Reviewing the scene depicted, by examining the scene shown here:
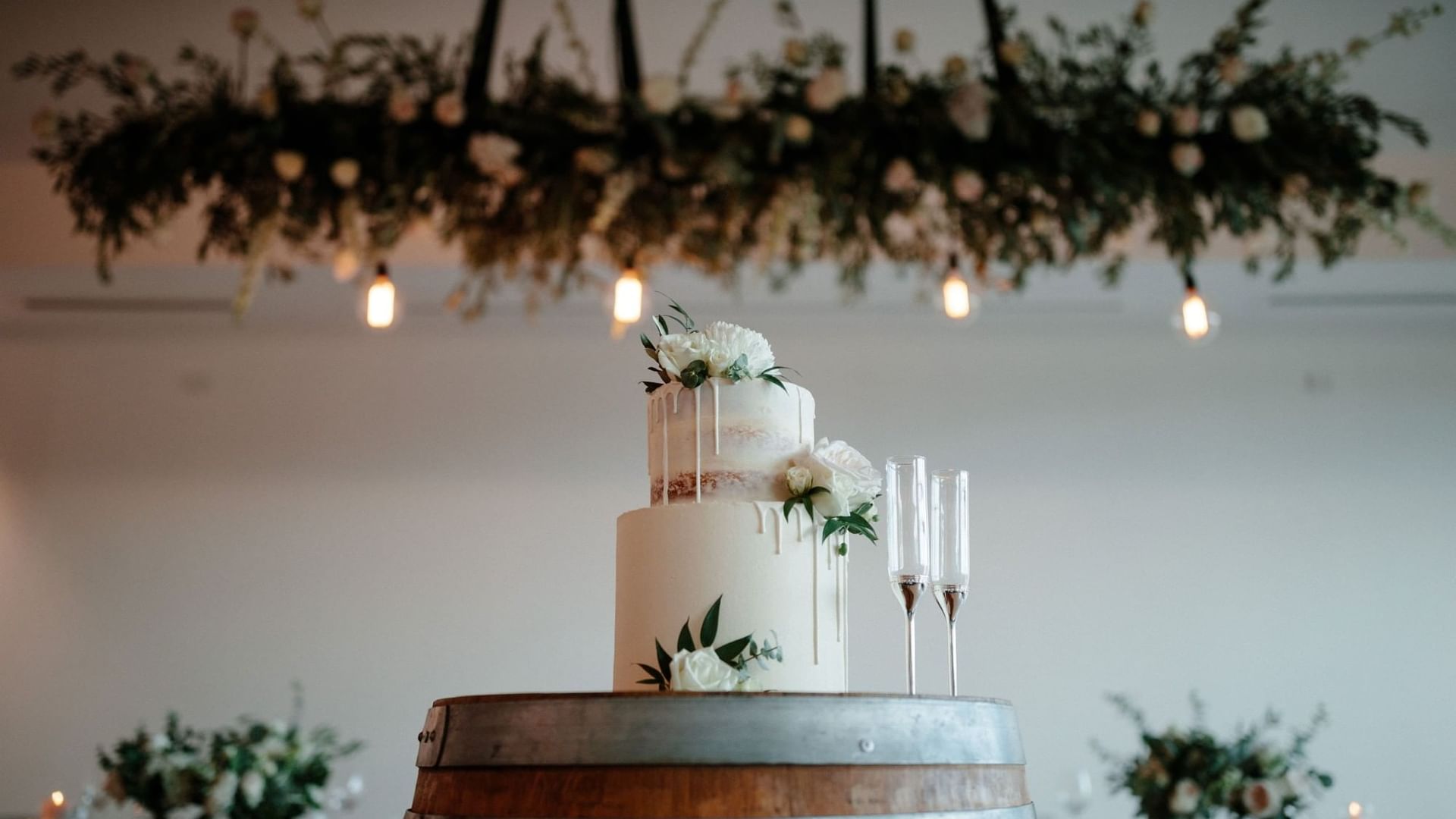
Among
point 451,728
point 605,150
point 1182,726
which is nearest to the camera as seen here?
point 451,728

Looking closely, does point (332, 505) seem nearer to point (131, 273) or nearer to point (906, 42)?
point (131, 273)

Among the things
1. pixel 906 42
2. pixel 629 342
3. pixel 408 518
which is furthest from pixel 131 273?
pixel 906 42

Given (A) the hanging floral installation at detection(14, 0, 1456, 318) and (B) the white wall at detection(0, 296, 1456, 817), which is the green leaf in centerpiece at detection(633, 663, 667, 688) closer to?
(A) the hanging floral installation at detection(14, 0, 1456, 318)

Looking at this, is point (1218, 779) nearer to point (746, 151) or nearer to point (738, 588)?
point (746, 151)

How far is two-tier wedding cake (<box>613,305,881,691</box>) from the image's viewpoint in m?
1.94

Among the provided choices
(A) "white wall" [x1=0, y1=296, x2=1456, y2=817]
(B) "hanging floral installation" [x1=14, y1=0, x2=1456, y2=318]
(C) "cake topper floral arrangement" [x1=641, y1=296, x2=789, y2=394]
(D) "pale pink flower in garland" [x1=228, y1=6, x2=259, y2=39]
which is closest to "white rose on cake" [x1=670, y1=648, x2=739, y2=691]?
(C) "cake topper floral arrangement" [x1=641, y1=296, x2=789, y2=394]

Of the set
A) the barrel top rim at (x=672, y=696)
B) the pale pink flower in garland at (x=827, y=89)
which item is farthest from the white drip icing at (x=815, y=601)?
the pale pink flower in garland at (x=827, y=89)

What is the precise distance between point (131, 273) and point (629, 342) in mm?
2009

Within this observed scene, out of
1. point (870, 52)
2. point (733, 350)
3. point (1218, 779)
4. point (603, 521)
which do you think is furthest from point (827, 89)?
point (603, 521)

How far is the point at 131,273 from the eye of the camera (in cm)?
520

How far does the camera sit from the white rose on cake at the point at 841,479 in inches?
76.9

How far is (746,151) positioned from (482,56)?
21.2 inches

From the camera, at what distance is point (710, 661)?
68.7 inches

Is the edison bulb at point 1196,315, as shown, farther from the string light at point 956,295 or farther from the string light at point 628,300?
the string light at point 628,300
